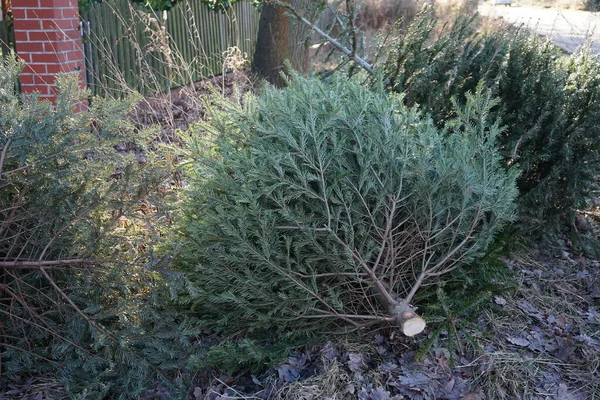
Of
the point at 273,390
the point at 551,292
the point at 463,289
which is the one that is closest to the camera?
the point at 273,390

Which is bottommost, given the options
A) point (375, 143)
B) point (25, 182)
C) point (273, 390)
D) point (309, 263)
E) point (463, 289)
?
point (273, 390)

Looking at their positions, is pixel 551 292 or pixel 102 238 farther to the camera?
pixel 551 292

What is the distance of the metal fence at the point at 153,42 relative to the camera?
18.8 feet

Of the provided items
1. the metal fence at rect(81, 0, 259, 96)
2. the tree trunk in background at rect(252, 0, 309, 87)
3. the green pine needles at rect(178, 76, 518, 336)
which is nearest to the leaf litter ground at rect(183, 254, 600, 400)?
the green pine needles at rect(178, 76, 518, 336)

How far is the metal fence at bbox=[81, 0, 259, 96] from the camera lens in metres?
5.73

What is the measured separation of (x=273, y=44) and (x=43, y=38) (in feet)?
14.2

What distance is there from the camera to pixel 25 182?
9.77ft

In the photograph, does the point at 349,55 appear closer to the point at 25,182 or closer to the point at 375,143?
Answer: the point at 375,143

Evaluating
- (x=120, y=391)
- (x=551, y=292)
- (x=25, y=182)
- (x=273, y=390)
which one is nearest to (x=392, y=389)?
(x=273, y=390)

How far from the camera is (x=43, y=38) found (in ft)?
18.1

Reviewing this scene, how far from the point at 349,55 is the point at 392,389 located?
9.47 ft

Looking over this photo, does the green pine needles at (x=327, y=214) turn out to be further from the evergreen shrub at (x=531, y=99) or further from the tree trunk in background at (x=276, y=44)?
the tree trunk in background at (x=276, y=44)

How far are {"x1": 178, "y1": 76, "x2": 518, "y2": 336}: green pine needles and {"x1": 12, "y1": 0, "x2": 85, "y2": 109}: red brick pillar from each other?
2898 mm

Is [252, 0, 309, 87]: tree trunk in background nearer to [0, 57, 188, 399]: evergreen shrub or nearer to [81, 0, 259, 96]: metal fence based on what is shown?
[81, 0, 259, 96]: metal fence
